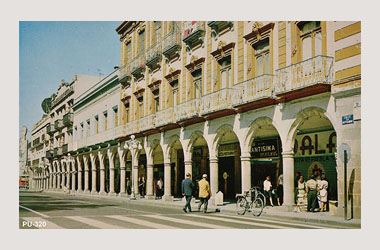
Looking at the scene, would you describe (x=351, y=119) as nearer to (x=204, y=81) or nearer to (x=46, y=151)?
(x=204, y=81)

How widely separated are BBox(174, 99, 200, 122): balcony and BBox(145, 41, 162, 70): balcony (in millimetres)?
4358

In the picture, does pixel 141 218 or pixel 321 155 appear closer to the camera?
pixel 141 218

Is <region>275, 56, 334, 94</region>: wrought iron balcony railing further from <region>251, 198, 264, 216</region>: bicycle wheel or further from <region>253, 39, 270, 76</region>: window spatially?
<region>251, 198, 264, 216</region>: bicycle wheel

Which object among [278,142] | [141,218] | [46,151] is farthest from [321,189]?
[46,151]

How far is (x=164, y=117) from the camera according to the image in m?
26.5

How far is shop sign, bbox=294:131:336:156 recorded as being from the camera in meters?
19.1

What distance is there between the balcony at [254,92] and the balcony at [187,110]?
3351 mm

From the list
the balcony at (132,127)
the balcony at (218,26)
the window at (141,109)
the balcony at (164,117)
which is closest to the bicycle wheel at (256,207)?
the balcony at (218,26)

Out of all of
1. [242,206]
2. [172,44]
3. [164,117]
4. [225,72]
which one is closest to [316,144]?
[242,206]

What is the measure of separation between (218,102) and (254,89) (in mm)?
2816

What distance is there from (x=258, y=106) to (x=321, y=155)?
346 centimetres

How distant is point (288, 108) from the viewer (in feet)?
57.4

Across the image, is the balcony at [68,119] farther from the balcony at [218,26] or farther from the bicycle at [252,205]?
the bicycle at [252,205]

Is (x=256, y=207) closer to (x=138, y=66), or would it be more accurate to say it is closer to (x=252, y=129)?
(x=252, y=129)
